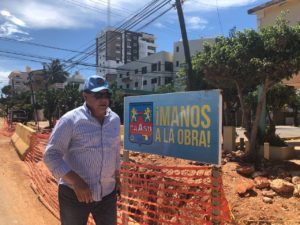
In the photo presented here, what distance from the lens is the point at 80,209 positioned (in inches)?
123

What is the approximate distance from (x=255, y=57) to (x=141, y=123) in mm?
6407

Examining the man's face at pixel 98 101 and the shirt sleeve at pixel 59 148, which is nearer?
the shirt sleeve at pixel 59 148

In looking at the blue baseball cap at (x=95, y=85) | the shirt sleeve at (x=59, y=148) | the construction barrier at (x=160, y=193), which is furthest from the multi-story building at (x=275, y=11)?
the shirt sleeve at (x=59, y=148)

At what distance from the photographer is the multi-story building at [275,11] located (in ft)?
45.3

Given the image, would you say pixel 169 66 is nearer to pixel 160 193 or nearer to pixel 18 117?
pixel 18 117

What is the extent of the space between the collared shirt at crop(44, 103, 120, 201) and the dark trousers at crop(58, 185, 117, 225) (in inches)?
3.1

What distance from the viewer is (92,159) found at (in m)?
3.09

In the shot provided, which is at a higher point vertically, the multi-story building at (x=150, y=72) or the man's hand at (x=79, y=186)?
the multi-story building at (x=150, y=72)

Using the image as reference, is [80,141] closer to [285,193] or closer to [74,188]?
[74,188]

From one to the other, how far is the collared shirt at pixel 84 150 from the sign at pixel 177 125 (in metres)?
0.96

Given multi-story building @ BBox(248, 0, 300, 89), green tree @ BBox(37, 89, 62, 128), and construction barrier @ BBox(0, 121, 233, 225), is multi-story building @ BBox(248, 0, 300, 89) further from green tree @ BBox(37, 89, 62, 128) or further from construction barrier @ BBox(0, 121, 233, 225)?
green tree @ BBox(37, 89, 62, 128)

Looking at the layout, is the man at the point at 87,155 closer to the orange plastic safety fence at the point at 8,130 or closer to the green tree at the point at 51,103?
the orange plastic safety fence at the point at 8,130

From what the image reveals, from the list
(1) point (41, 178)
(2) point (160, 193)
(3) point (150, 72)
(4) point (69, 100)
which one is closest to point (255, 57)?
(2) point (160, 193)

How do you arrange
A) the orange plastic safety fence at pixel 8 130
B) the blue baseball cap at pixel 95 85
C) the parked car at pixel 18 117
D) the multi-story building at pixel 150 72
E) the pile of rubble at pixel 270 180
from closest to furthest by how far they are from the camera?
the blue baseball cap at pixel 95 85 → the pile of rubble at pixel 270 180 → the orange plastic safety fence at pixel 8 130 → the parked car at pixel 18 117 → the multi-story building at pixel 150 72
